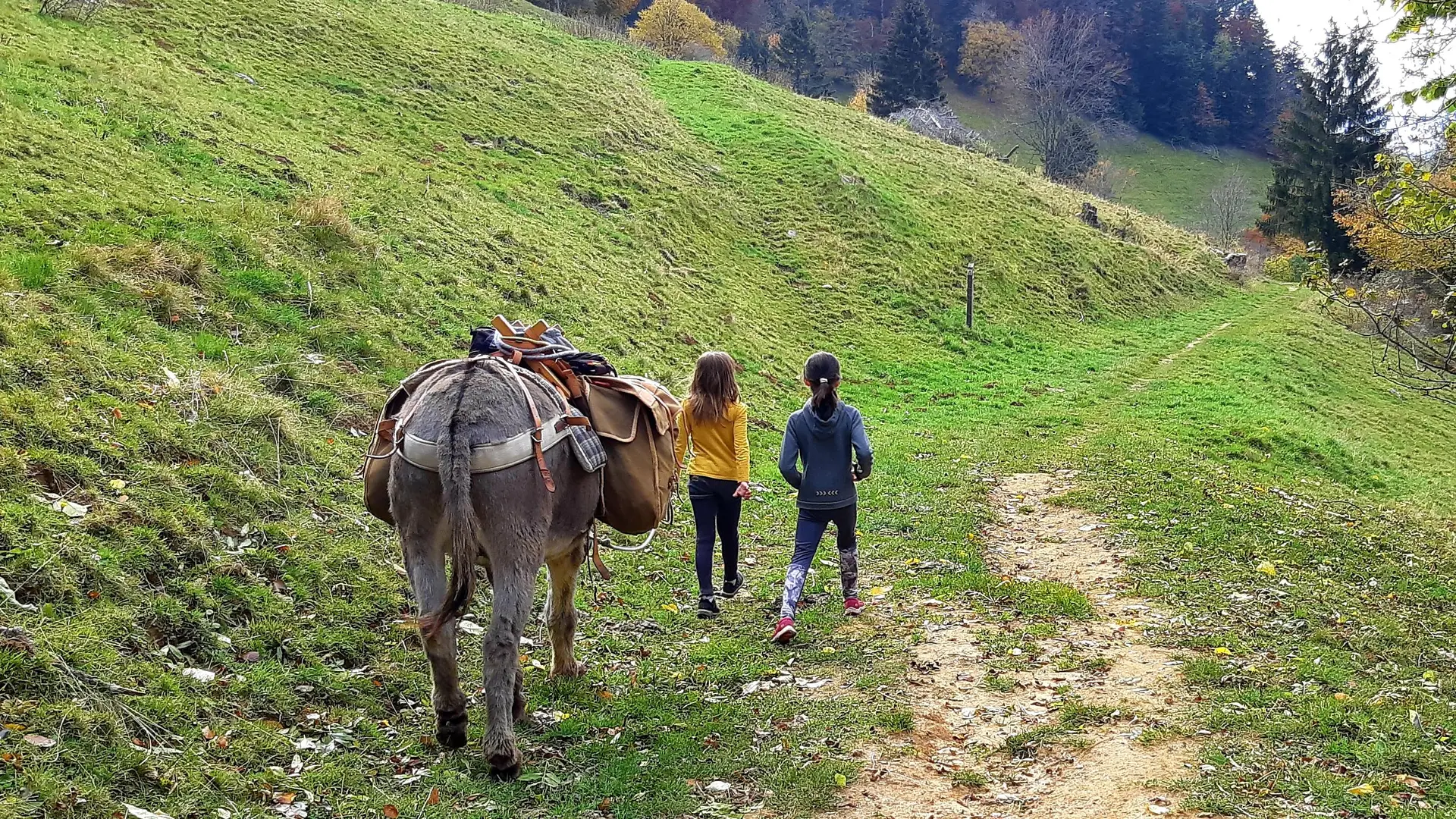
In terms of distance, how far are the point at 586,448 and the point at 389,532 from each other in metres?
3.36

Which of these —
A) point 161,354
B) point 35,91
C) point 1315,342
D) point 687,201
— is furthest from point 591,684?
point 1315,342

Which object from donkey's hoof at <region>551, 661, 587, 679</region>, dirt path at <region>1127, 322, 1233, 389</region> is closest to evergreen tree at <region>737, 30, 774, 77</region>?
dirt path at <region>1127, 322, 1233, 389</region>

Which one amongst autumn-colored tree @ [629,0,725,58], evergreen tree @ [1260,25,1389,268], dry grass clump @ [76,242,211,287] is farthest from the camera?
autumn-colored tree @ [629,0,725,58]

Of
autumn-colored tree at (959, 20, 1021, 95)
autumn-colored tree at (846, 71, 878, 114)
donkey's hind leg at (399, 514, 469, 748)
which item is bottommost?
donkey's hind leg at (399, 514, 469, 748)

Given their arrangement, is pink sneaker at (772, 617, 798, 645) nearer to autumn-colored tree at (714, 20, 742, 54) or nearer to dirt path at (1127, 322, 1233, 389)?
dirt path at (1127, 322, 1233, 389)

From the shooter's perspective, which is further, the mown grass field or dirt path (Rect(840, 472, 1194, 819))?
the mown grass field

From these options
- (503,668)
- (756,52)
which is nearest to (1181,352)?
(503,668)

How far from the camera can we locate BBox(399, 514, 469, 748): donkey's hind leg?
17.2 feet

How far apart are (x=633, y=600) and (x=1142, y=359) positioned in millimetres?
22974

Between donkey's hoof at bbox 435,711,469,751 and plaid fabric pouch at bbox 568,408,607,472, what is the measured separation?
1664 millimetres

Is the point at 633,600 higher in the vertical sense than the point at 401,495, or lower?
lower

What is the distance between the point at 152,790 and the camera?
14.9 feet

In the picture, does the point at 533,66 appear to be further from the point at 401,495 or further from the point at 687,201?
the point at 401,495

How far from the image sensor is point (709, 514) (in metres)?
8.54
